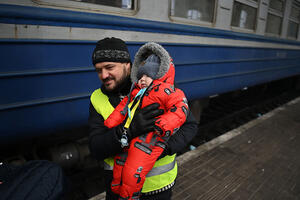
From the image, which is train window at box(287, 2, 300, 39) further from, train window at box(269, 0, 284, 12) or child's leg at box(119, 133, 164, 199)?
child's leg at box(119, 133, 164, 199)

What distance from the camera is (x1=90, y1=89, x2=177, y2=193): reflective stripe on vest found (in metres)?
1.19

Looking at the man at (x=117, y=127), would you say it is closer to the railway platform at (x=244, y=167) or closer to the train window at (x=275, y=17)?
the railway platform at (x=244, y=167)

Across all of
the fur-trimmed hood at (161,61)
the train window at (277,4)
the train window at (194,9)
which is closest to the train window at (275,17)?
the train window at (277,4)

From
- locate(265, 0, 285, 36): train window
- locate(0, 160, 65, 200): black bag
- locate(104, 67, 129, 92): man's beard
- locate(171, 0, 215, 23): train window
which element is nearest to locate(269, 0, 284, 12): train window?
locate(265, 0, 285, 36): train window

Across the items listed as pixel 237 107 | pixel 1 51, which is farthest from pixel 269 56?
pixel 1 51

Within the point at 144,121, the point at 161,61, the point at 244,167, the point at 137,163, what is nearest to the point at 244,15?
the point at 244,167

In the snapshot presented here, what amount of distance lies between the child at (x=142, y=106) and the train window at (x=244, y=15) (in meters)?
3.09

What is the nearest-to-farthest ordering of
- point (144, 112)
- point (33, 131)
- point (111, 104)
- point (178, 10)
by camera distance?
point (144, 112) → point (111, 104) → point (33, 131) → point (178, 10)

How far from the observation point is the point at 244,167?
2.72 metres

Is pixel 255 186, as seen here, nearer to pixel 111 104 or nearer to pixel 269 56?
pixel 111 104

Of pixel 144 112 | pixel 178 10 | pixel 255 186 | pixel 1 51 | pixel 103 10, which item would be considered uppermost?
pixel 178 10

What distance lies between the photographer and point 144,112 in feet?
3.68

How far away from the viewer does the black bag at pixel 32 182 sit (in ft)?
3.01

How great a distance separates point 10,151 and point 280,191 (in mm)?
3266
